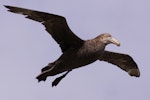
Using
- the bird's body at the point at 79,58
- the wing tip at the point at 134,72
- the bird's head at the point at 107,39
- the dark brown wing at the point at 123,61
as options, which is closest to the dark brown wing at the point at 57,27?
the bird's body at the point at 79,58

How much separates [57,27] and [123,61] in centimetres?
323

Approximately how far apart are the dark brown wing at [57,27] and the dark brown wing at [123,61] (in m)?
2.18

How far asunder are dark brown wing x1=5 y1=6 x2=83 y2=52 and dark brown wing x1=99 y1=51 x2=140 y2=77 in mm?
2183

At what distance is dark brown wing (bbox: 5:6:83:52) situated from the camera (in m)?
19.2

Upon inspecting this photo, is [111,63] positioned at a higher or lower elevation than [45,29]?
lower

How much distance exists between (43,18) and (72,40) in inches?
44.1

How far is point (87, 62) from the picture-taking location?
63.0 ft

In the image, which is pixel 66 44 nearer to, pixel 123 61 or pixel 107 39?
pixel 107 39

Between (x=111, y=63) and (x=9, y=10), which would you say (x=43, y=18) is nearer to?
(x=9, y=10)

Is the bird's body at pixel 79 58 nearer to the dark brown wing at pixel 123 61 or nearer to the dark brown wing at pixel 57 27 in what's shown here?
the dark brown wing at pixel 57 27

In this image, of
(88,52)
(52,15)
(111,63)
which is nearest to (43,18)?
(52,15)

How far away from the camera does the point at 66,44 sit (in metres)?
20.1

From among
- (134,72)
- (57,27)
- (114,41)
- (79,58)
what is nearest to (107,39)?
(114,41)

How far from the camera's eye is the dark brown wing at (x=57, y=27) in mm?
19219
